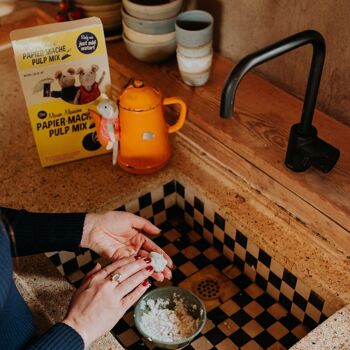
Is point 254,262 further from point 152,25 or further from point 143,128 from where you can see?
point 152,25

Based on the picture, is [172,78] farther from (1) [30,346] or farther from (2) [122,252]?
(1) [30,346]

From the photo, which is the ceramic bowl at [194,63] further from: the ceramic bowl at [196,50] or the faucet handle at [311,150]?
the faucet handle at [311,150]

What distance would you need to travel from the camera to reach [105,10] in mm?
1864

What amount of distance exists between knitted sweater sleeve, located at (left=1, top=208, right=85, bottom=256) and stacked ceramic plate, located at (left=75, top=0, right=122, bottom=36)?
0.87 meters

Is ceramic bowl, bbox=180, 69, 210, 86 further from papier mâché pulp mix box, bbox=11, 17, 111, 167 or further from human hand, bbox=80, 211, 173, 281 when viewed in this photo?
human hand, bbox=80, 211, 173, 281

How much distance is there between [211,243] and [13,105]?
0.83m

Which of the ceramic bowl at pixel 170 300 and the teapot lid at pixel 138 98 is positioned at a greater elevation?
the teapot lid at pixel 138 98

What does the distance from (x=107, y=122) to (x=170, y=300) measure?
0.49 m

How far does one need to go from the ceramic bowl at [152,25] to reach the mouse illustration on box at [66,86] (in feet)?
1.08

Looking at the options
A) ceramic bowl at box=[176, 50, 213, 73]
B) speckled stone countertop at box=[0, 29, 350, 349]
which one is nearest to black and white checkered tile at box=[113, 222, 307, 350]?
speckled stone countertop at box=[0, 29, 350, 349]

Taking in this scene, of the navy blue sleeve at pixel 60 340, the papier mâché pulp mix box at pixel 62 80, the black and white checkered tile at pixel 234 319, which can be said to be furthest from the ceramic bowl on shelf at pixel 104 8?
the navy blue sleeve at pixel 60 340

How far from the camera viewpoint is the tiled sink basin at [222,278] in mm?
1337

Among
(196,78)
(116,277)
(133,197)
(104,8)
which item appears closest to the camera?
(116,277)

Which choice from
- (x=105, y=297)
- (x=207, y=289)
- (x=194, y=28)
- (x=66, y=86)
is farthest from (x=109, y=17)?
(x=105, y=297)
